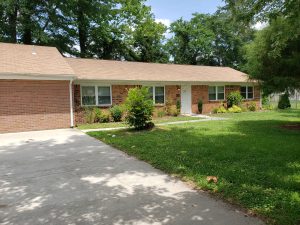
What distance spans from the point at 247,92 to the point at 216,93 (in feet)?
12.4

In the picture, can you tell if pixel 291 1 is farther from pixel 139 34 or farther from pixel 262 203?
pixel 139 34

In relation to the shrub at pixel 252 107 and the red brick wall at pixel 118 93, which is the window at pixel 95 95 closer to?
the red brick wall at pixel 118 93

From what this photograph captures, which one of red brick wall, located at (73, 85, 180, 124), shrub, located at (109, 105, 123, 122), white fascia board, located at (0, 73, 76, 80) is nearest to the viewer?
white fascia board, located at (0, 73, 76, 80)

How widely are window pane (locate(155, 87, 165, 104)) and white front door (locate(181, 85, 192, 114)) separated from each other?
1.75m

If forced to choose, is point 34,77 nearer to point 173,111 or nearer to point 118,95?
point 118,95

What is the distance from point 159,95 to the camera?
19.2m

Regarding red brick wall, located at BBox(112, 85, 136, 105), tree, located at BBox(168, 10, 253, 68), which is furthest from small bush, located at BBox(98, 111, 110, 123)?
tree, located at BBox(168, 10, 253, 68)

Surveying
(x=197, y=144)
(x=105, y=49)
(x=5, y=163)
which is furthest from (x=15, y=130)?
(x=105, y=49)

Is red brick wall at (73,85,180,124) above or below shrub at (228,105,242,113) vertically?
above

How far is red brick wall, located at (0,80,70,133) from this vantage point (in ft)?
42.2

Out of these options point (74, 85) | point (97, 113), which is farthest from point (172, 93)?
point (74, 85)

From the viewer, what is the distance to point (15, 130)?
42.9ft

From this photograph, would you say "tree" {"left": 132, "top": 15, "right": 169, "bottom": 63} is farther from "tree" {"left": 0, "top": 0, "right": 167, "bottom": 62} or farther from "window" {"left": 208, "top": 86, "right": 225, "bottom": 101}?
"window" {"left": 208, "top": 86, "right": 225, "bottom": 101}

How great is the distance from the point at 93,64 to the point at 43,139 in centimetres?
929
